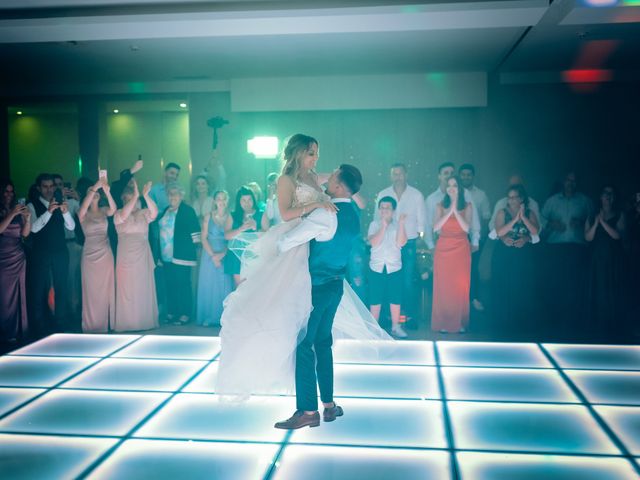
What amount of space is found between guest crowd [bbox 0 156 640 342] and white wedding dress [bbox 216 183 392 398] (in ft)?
8.15

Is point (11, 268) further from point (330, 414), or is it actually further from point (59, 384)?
point (330, 414)

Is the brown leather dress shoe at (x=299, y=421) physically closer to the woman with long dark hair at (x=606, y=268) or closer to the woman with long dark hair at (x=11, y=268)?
the woman with long dark hair at (x=11, y=268)

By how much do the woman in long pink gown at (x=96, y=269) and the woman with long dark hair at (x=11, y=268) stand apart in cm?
55

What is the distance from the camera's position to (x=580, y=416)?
3.95m

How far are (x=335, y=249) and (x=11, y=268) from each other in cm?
379

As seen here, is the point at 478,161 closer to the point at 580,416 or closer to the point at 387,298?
the point at 387,298

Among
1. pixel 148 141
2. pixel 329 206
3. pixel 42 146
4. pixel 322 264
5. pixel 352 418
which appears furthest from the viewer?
pixel 148 141

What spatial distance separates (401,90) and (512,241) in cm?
338

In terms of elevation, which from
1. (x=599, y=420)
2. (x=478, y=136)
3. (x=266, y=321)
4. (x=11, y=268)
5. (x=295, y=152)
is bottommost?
(x=599, y=420)

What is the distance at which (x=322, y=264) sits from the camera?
3705 mm

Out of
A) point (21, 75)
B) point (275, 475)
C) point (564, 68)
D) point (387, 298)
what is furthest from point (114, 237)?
point (564, 68)

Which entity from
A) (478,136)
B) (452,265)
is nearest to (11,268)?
(452,265)

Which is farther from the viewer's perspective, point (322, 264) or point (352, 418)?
point (352, 418)

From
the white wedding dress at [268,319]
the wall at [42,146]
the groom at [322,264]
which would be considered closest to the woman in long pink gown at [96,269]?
the white wedding dress at [268,319]
